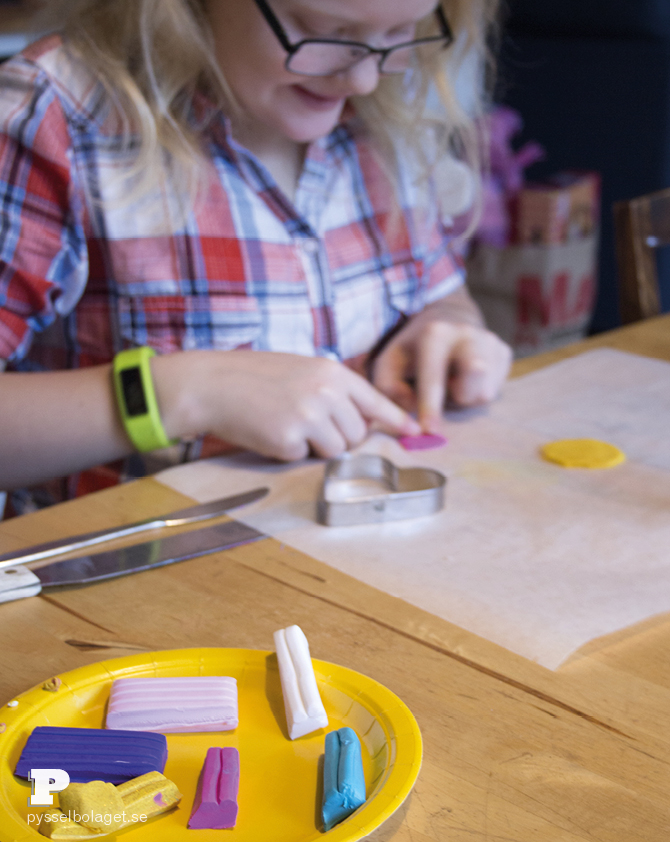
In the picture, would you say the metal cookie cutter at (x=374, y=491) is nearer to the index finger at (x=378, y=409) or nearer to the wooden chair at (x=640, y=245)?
the index finger at (x=378, y=409)

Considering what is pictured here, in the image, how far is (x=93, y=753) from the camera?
0.38 meters

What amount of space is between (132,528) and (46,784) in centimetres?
24

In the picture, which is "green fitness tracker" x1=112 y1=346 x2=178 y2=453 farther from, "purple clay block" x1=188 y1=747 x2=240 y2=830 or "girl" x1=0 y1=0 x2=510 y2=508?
"purple clay block" x1=188 y1=747 x2=240 y2=830

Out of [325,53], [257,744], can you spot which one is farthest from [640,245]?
[257,744]

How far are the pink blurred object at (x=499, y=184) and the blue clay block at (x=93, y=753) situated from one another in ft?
6.88

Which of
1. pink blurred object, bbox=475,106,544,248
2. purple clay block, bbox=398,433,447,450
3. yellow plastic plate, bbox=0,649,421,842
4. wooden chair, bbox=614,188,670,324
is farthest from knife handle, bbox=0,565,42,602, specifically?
pink blurred object, bbox=475,106,544,248

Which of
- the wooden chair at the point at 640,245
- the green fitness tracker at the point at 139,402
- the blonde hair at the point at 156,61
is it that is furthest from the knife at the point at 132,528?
the wooden chair at the point at 640,245

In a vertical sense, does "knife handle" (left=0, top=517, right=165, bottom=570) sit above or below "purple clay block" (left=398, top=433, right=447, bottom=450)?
above

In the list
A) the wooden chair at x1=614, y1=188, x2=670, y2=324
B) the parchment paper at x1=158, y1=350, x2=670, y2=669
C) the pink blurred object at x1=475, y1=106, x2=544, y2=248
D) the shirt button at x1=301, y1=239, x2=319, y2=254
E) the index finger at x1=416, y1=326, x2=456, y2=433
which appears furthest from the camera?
the pink blurred object at x1=475, y1=106, x2=544, y2=248

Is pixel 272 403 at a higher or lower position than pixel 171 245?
lower

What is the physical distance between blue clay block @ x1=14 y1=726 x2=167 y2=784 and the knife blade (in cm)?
15

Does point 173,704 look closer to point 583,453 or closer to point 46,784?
point 46,784

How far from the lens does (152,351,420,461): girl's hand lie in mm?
708

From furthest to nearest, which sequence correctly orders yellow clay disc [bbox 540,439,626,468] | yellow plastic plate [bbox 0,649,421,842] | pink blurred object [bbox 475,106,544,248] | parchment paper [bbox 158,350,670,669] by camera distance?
pink blurred object [bbox 475,106,544,248] < yellow clay disc [bbox 540,439,626,468] < parchment paper [bbox 158,350,670,669] < yellow plastic plate [bbox 0,649,421,842]
